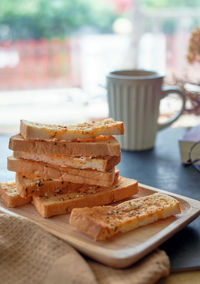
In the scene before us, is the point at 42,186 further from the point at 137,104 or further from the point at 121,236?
the point at 137,104

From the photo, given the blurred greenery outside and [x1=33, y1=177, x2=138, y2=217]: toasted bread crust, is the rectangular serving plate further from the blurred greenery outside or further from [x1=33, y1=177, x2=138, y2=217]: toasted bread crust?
the blurred greenery outside

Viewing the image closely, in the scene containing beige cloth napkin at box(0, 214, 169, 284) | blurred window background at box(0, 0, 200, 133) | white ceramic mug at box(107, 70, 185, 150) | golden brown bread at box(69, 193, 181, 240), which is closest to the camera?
beige cloth napkin at box(0, 214, 169, 284)

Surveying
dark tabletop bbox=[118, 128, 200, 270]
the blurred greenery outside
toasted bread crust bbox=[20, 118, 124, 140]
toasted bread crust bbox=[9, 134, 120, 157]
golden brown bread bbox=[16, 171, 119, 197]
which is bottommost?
dark tabletop bbox=[118, 128, 200, 270]

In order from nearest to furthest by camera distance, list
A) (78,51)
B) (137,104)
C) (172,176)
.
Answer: (172,176), (137,104), (78,51)

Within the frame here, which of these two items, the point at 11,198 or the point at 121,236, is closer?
the point at 121,236

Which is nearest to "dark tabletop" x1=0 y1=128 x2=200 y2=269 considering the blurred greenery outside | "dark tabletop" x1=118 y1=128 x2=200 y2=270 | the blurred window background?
"dark tabletop" x1=118 y1=128 x2=200 y2=270

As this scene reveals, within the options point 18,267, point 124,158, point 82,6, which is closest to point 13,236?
point 18,267

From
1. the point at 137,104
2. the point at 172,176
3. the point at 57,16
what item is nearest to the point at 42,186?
the point at 172,176
